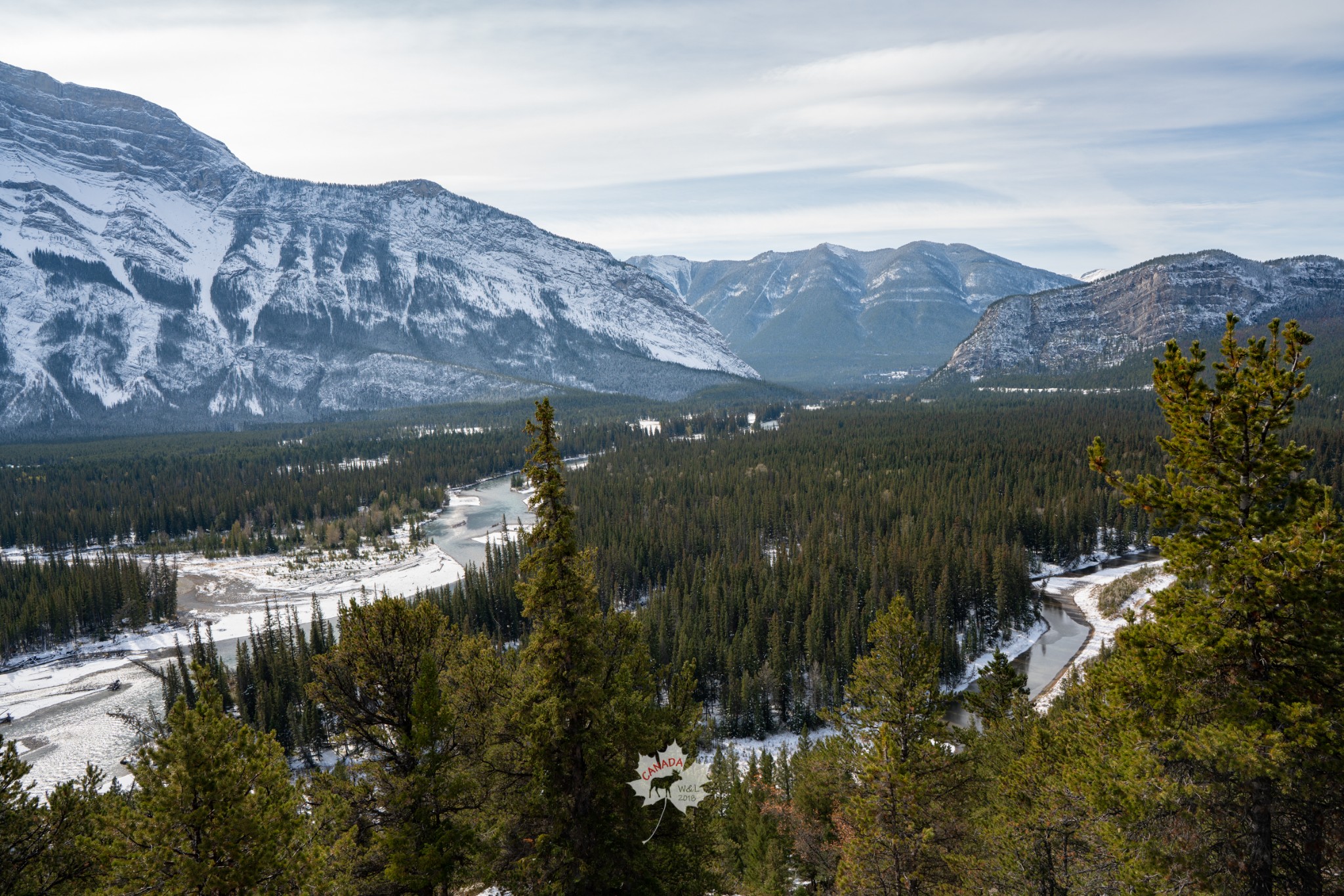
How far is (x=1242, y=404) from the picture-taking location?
1245cm

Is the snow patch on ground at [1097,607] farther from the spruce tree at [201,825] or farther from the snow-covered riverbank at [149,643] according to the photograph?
the spruce tree at [201,825]

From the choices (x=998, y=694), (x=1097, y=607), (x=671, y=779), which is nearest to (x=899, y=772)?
(x=671, y=779)

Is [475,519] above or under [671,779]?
under

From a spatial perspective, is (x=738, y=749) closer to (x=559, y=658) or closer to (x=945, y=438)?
(x=559, y=658)

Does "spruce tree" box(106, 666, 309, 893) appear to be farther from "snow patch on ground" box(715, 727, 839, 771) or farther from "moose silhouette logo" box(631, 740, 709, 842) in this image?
"snow patch on ground" box(715, 727, 839, 771)

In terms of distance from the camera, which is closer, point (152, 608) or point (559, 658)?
point (559, 658)

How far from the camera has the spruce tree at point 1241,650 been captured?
37.8 ft

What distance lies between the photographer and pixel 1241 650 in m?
12.4

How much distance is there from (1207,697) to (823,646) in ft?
204

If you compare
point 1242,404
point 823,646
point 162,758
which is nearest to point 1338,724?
point 1242,404

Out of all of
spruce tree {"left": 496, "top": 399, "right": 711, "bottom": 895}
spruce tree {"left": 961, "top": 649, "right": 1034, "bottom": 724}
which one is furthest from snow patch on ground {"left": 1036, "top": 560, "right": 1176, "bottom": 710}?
spruce tree {"left": 496, "top": 399, "right": 711, "bottom": 895}

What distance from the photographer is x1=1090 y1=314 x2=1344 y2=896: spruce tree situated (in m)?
11.5

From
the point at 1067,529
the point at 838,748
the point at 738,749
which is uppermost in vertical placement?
the point at 838,748

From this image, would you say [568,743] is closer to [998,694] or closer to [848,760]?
[848,760]
